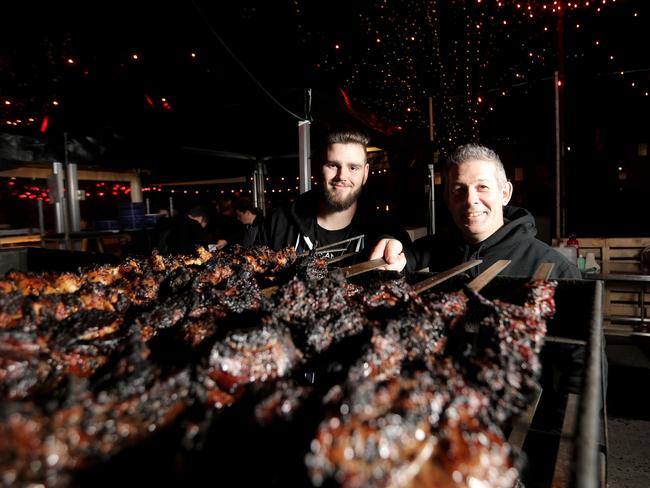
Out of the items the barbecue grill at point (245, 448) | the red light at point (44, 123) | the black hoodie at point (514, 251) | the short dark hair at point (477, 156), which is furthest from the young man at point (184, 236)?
the barbecue grill at point (245, 448)

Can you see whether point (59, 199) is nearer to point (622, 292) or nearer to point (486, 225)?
point (486, 225)

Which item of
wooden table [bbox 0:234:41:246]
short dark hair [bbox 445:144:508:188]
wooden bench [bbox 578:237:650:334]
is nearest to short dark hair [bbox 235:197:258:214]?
wooden table [bbox 0:234:41:246]

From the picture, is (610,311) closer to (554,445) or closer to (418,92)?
(554,445)

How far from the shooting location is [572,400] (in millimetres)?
1192

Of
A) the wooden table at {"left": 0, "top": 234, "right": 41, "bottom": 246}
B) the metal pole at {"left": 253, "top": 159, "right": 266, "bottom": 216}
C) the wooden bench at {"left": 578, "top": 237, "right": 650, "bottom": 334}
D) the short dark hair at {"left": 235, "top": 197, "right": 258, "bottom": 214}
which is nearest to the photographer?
the wooden bench at {"left": 578, "top": 237, "right": 650, "bottom": 334}

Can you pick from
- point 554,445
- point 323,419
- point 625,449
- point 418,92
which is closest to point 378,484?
point 323,419

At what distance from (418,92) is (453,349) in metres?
11.4

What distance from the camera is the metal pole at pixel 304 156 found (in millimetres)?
6189

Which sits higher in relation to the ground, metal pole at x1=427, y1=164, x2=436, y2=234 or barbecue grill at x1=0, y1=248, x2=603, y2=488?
metal pole at x1=427, y1=164, x2=436, y2=234

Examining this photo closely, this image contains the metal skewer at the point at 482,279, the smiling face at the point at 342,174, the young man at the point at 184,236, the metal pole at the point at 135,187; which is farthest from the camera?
the metal pole at the point at 135,187

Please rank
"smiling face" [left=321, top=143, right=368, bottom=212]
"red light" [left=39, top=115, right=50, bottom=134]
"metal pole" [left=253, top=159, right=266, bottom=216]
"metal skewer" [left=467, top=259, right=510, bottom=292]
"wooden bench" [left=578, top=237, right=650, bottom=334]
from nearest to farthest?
"metal skewer" [left=467, top=259, right=510, bottom=292] < "smiling face" [left=321, top=143, right=368, bottom=212] < "wooden bench" [left=578, top=237, right=650, bottom=334] < "red light" [left=39, top=115, right=50, bottom=134] < "metal pole" [left=253, top=159, right=266, bottom=216]

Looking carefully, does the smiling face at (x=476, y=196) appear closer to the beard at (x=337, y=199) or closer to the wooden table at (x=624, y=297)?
the beard at (x=337, y=199)

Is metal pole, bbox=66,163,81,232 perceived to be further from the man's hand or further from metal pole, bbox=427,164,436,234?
the man's hand

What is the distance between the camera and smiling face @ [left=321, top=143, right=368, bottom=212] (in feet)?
13.1
